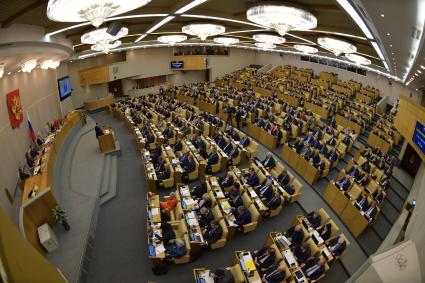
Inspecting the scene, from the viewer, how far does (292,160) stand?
11062 mm

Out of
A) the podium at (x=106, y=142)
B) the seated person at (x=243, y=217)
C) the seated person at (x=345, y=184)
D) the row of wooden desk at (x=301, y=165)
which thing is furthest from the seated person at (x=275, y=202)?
the podium at (x=106, y=142)

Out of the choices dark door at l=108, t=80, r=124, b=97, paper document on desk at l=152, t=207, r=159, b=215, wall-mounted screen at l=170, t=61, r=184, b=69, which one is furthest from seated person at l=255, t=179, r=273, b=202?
wall-mounted screen at l=170, t=61, r=184, b=69

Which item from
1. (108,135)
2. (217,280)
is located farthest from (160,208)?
(108,135)

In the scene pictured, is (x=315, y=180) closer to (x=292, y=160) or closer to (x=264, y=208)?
(x=292, y=160)

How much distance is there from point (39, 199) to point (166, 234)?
3.57 metres

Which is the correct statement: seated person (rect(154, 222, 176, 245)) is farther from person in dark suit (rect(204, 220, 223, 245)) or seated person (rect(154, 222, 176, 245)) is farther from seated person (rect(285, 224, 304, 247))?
seated person (rect(285, 224, 304, 247))

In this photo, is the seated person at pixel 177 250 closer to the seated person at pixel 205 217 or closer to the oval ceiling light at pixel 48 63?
the seated person at pixel 205 217

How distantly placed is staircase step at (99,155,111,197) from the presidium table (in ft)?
4.89

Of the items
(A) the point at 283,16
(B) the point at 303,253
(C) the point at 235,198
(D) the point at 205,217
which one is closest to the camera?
(A) the point at 283,16

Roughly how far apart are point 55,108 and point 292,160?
1293 cm

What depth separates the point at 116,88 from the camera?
2372 centimetres

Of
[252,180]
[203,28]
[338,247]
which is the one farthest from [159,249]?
[203,28]

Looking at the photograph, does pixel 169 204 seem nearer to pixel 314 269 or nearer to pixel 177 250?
pixel 177 250

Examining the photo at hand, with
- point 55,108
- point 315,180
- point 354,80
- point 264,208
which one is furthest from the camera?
point 354,80
